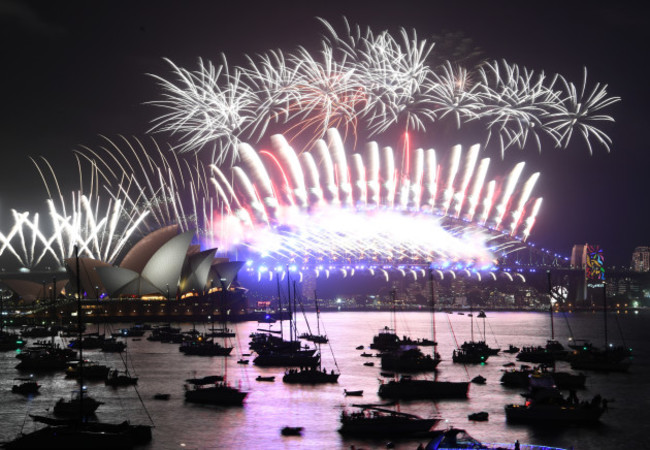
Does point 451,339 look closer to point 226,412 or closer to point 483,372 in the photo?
point 483,372

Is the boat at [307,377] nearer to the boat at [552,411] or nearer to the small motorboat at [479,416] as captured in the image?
the small motorboat at [479,416]

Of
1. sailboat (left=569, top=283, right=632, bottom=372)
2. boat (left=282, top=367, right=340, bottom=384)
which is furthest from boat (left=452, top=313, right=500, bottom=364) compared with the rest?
boat (left=282, top=367, right=340, bottom=384)

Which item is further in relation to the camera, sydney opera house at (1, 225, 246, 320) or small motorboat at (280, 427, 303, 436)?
sydney opera house at (1, 225, 246, 320)

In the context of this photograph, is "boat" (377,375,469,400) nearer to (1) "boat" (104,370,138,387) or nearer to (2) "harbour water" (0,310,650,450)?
(2) "harbour water" (0,310,650,450)

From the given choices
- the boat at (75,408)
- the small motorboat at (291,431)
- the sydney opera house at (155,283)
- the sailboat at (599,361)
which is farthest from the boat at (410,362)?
the sydney opera house at (155,283)

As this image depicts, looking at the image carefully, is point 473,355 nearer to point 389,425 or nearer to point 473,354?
point 473,354

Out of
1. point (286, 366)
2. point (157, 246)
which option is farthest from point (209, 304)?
point (286, 366)
